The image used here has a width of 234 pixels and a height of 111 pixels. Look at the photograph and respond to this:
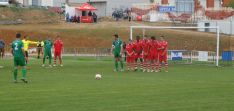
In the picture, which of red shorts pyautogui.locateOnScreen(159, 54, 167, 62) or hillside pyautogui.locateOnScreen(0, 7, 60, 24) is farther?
hillside pyautogui.locateOnScreen(0, 7, 60, 24)

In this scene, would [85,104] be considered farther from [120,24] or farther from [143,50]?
[120,24]

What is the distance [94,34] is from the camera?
Result: 82.2 meters

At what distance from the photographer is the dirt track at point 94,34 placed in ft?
246

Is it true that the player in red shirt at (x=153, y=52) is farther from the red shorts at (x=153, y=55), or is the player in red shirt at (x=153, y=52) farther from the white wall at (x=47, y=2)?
the white wall at (x=47, y=2)

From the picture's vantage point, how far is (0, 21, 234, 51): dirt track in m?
74.9

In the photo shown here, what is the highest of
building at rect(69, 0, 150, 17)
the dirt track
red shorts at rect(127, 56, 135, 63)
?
building at rect(69, 0, 150, 17)

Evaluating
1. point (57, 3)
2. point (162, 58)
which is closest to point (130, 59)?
point (162, 58)

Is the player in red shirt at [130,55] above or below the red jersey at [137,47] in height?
below

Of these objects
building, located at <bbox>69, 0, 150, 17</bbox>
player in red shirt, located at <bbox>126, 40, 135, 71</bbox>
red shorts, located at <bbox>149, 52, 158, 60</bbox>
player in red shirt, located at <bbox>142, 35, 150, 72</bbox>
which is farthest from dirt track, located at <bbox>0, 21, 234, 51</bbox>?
red shorts, located at <bbox>149, 52, 158, 60</bbox>

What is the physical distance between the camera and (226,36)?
78375mm

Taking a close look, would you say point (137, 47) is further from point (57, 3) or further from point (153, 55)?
point (57, 3)

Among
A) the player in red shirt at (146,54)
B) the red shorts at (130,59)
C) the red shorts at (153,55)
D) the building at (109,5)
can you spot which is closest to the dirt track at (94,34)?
the building at (109,5)

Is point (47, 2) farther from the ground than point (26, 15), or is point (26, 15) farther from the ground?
point (47, 2)

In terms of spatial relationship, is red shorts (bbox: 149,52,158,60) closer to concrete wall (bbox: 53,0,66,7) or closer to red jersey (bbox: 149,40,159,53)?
red jersey (bbox: 149,40,159,53)
